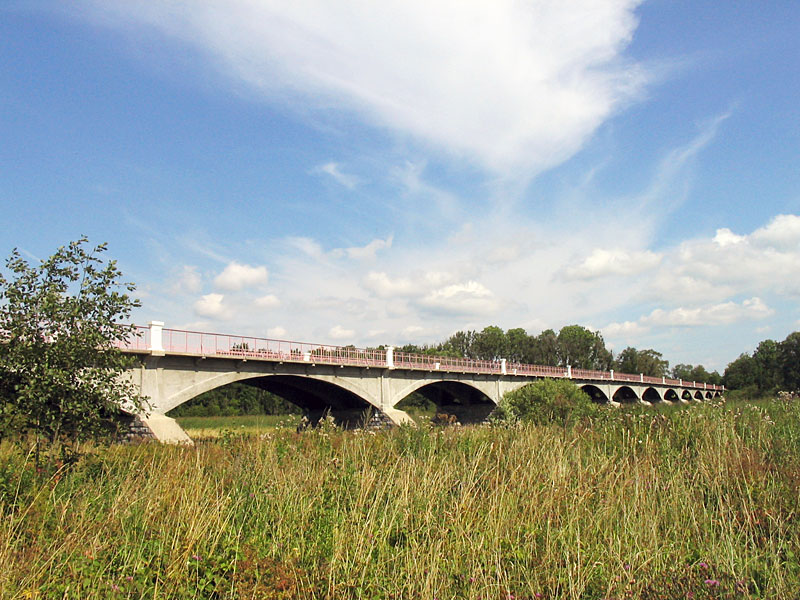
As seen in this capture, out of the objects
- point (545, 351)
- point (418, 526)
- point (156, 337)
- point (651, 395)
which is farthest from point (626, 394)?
point (418, 526)

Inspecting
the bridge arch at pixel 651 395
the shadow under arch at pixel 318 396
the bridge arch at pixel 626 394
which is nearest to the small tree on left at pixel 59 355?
the shadow under arch at pixel 318 396

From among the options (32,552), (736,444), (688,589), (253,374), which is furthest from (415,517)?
(253,374)

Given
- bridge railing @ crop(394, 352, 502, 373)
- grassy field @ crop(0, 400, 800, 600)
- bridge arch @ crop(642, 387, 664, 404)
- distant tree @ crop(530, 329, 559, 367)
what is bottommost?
bridge arch @ crop(642, 387, 664, 404)

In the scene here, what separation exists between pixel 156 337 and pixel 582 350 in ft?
331

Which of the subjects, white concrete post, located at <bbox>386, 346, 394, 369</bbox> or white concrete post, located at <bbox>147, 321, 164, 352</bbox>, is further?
white concrete post, located at <bbox>386, 346, 394, 369</bbox>

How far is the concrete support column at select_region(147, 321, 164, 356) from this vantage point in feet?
74.3

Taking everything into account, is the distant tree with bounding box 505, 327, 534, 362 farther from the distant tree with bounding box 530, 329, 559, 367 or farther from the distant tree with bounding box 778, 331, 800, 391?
the distant tree with bounding box 778, 331, 800, 391

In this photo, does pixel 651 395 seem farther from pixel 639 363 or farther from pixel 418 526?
pixel 418 526

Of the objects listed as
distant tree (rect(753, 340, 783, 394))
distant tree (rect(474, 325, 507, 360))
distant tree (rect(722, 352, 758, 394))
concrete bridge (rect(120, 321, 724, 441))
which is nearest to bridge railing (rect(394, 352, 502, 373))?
concrete bridge (rect(120, 321, 724, 441))

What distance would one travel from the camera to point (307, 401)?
130ft

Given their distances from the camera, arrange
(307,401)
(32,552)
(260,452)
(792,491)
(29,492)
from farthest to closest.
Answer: (307,401) → (260,452) → (29,492) → (792,491) → (32,552)

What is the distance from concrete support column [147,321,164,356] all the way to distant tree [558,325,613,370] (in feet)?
322

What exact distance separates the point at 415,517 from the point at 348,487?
90cm

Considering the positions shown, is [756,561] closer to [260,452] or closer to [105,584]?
[105,584]
